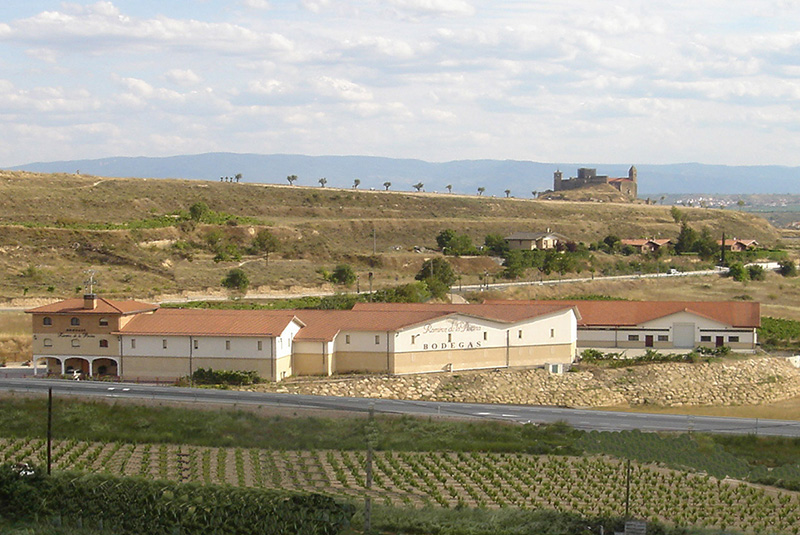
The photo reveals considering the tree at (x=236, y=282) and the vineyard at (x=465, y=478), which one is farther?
the tree at (x=236, y=282)

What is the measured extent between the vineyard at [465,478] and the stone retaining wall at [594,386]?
502 inches

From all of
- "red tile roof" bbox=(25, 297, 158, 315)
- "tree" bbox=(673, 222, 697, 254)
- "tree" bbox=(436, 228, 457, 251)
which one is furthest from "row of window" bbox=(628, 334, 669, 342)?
"tree" bbox=(673, 222, 697, 254)

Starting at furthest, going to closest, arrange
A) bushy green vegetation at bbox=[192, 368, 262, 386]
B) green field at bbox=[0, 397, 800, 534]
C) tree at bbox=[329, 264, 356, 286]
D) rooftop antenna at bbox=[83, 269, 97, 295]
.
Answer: tree at bbox=[329, 264, 356, 286] < rooftop antenna at bbox=[83, 269, 97, 295] < bushy green vegetation at bbox=[192, 368, 262, 386] < green field at bbox=[0, 397, 800, 534]

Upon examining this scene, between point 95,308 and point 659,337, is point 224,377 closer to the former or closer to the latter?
point 95,308

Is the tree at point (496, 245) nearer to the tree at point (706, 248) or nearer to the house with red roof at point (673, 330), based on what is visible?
the tree at point (706, 248)

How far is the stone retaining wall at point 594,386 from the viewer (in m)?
44.0

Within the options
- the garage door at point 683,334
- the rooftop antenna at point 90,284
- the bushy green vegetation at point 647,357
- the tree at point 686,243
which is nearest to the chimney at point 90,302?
the rooftop antenna at point 90,284

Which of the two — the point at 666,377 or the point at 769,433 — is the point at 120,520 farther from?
the point at 666,377

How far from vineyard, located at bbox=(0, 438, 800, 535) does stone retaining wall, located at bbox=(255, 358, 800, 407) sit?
1275 cm

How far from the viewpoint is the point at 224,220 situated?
315 feet

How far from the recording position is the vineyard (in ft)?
80.0

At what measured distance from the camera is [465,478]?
27.6m

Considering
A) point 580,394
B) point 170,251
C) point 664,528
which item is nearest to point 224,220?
point 170,251

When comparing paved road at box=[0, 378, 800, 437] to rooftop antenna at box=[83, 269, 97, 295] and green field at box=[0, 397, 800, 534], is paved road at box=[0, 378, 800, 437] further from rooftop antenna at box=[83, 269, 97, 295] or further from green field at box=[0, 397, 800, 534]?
rooftop antenna at box=[83, 269, 97, 295]
